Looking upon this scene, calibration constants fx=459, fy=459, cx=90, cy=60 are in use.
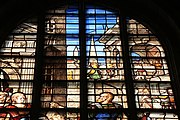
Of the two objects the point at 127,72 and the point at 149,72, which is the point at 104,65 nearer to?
the point at 127,72

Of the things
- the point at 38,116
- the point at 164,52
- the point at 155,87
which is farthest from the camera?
the point at 164,52

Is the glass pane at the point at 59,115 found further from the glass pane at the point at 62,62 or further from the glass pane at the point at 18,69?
the glass pane at the point at 18,69

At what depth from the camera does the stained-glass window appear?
7191 millimetres

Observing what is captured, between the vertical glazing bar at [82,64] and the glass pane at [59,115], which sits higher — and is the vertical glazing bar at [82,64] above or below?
above

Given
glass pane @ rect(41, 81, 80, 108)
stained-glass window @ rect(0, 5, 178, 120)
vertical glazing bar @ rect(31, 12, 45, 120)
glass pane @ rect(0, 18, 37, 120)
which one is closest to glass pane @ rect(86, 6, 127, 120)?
stained-glass window @ rect(0, 5, 178, 120)

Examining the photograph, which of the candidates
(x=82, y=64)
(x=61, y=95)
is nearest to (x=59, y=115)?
(x=61, y=95)

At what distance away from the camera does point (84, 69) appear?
7.59 m

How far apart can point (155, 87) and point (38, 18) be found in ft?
8.27

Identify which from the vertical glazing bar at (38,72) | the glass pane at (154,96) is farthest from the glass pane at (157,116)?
the vertical glazing bar at (38,72)

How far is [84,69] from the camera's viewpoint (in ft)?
24.9

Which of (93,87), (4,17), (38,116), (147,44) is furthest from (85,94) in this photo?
(4,17)

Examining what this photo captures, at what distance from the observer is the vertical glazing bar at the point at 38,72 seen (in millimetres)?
7099

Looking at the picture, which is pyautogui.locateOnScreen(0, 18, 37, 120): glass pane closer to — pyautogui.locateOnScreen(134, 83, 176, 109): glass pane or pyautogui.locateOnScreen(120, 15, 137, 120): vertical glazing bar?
pyautogui.locateOnScreen(120, 15, 137, 120): vertical glazing bar

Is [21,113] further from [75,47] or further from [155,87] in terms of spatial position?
[155,87]
